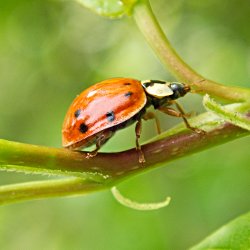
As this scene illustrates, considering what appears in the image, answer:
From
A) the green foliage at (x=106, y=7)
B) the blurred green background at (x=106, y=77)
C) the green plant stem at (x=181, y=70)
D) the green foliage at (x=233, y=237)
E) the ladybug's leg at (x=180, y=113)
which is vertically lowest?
the blurred green background at (x=106, y=77)

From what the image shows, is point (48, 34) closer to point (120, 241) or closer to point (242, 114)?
point (120, 241)

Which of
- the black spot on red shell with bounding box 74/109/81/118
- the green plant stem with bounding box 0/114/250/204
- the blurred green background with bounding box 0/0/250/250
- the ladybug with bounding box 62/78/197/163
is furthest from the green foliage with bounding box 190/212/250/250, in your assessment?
the blurred green background with bounding box 0/0/250/250

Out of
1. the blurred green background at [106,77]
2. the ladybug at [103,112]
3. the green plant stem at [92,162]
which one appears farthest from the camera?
the blurred green background at [106,77]

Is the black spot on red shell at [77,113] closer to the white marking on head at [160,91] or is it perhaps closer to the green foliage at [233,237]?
the white marking on head at [160,91]

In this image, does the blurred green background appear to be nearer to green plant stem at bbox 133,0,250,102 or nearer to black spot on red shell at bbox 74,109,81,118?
black spot on red shell at bbox 74,109,81,118

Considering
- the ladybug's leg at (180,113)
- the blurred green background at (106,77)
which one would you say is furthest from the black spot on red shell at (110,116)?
the blurred green background at (106,77)

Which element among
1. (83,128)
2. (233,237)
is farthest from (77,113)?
(233,237)
